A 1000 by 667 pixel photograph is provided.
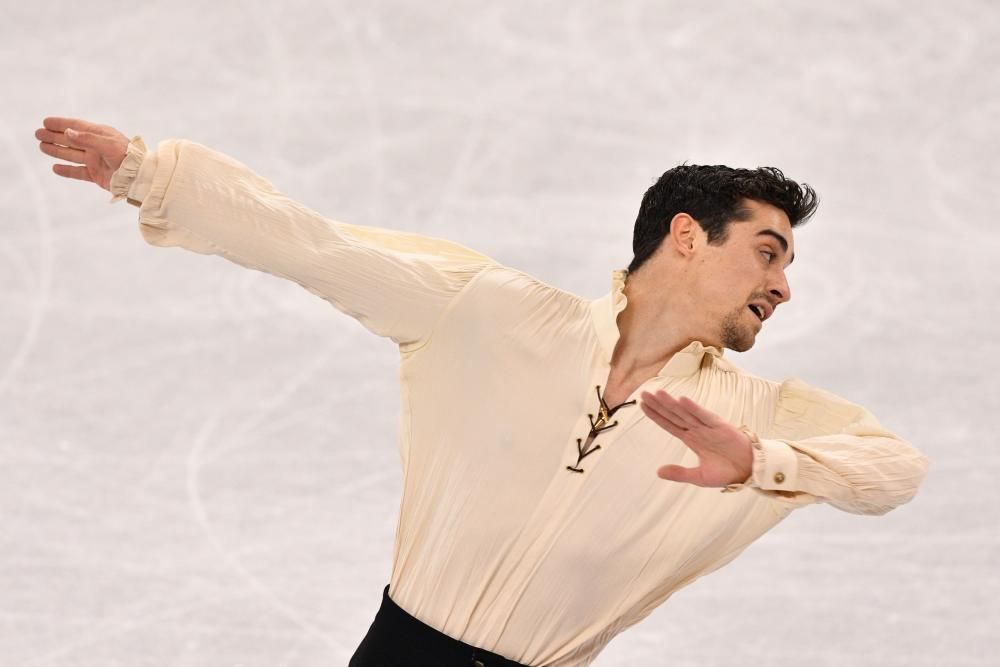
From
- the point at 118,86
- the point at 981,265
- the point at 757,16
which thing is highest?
the point at 757,16

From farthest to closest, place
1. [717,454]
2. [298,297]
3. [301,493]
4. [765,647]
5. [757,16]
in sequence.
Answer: [757,16] → [298,297] → [301,493] → [765,647] → [717,454]

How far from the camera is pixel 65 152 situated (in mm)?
3195

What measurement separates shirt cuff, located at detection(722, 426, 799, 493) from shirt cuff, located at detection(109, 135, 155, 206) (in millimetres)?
1295

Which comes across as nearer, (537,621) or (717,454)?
(717,454)

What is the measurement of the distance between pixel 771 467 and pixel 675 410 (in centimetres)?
23

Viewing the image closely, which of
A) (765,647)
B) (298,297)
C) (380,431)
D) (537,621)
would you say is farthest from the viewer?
(298,297)

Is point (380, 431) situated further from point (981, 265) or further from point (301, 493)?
point (981, 265)

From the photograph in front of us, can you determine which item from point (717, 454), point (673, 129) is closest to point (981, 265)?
point (673, 129)

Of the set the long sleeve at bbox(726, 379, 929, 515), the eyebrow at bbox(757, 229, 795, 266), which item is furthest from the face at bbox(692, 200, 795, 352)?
the long sleeve at bbox(726, 379, 929, 515)

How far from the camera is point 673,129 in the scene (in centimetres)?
772

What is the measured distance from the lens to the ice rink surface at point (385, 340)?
533cm

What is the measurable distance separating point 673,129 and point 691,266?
4.17 m

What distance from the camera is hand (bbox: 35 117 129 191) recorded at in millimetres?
3135

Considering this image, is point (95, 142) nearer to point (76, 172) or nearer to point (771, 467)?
point (76, 172)
